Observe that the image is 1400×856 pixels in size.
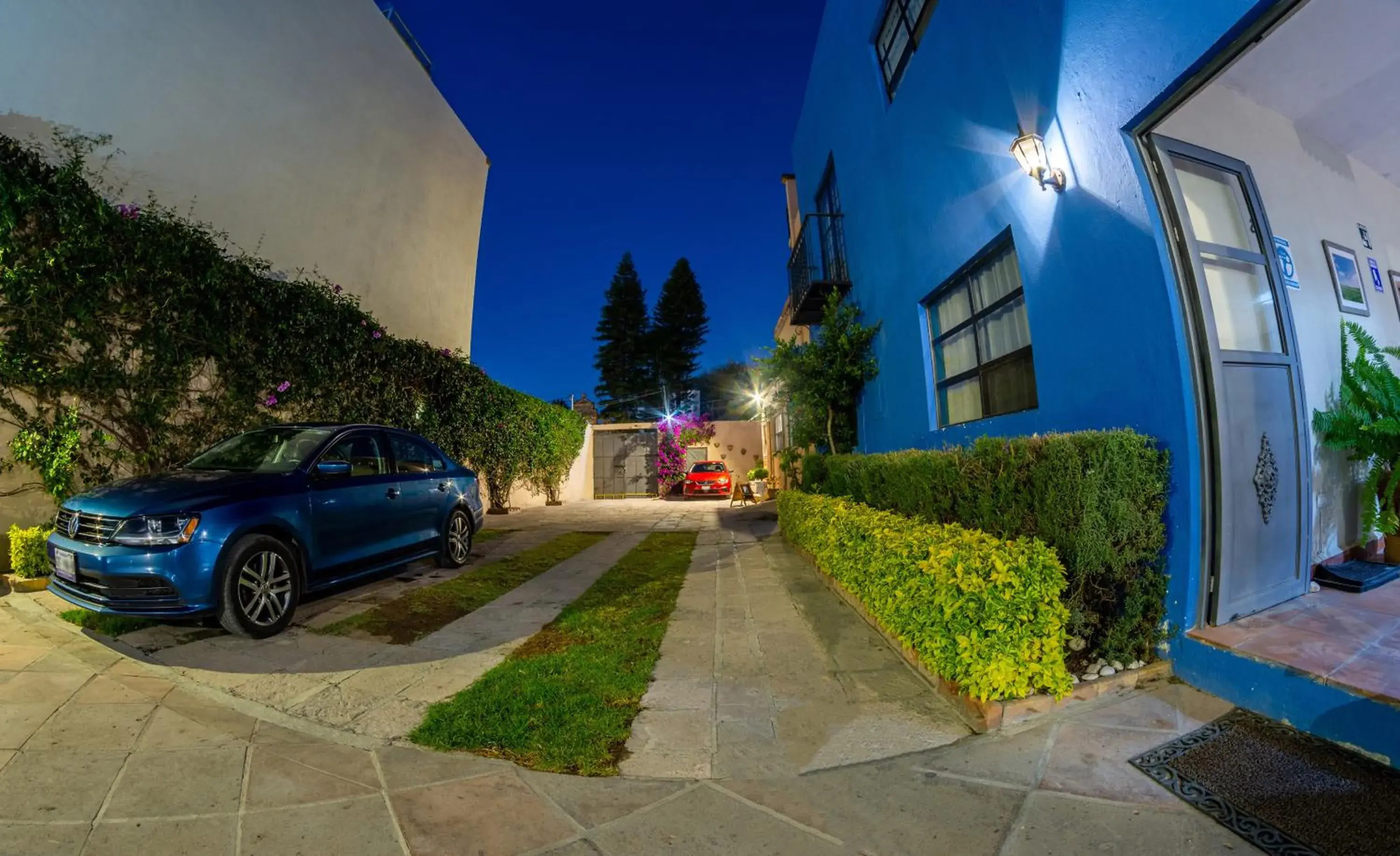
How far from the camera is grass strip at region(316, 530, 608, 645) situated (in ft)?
12.7

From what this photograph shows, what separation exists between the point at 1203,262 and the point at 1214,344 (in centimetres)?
63

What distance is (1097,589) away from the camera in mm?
2961

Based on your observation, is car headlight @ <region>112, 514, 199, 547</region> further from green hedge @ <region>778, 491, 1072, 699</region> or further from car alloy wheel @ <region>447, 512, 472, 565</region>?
green hedge @ <region>778, 491, 1072, 699</region>

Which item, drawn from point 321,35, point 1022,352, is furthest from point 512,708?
point 321,35

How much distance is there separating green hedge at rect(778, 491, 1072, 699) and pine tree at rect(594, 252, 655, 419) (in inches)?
1358

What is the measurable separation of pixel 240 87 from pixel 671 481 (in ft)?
51.7

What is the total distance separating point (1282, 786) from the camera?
1.98m

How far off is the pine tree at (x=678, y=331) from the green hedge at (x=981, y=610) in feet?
111

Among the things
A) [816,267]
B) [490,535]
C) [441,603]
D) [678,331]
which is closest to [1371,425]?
[441,603]

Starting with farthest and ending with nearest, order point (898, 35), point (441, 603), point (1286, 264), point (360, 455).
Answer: point (898, 35)
point (360, 455)
point (441, 603)
point (1286, 264)

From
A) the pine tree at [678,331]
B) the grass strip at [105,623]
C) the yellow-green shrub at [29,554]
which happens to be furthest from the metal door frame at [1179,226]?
the pine tree at [678,331]

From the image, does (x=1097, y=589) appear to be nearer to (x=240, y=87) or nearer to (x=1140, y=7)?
(x=1140, y=7)

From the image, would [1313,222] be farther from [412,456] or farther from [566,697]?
[412,456]

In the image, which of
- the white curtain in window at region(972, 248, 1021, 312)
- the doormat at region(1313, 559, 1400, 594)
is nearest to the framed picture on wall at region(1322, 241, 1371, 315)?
the doormat at region(1313, 559, 1400, 594)
